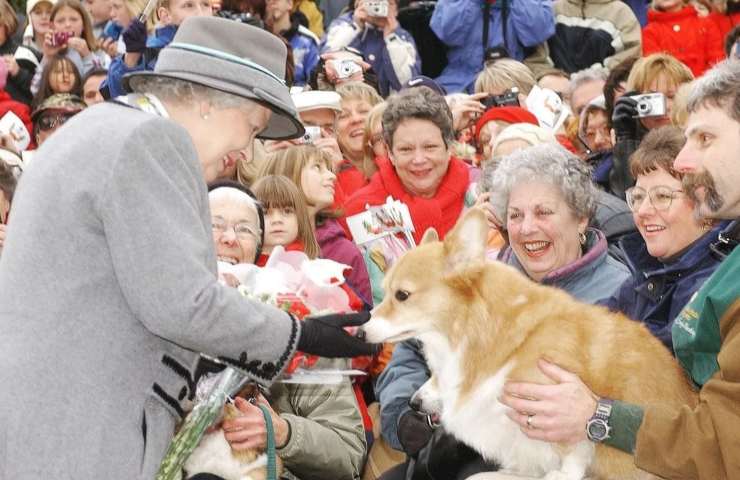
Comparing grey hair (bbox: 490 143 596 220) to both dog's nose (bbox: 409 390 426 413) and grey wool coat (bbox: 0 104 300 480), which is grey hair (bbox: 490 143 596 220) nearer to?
dog's nose (bbox: 409 390 426 413)

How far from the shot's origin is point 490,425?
3.62m

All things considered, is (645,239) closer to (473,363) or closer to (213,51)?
(473,363)

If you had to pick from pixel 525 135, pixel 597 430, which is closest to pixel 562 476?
pixel 597 430

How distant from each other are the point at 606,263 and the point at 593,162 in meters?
2.18

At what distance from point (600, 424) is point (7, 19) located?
8.82m

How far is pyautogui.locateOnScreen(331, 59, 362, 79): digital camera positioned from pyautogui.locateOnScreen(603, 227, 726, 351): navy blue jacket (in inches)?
173

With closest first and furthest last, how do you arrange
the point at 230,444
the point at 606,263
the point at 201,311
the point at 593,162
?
the point at 201,311 < the point at 230,444 < the point at 606,263 < the point at 593,162

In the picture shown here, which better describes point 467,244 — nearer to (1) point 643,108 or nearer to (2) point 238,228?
(2) point 238,228

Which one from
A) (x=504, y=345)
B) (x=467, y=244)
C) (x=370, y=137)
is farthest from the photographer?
(x=370, y=137)

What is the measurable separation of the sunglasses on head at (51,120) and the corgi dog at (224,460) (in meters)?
5.27

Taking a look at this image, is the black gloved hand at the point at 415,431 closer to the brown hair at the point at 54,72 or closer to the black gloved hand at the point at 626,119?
the black gloved hand at the point at 626,119

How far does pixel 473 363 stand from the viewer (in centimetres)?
366

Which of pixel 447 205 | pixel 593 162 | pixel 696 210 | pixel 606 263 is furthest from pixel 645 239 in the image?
pixel 593 162

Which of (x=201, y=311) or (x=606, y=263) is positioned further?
(x=606, y=263)
